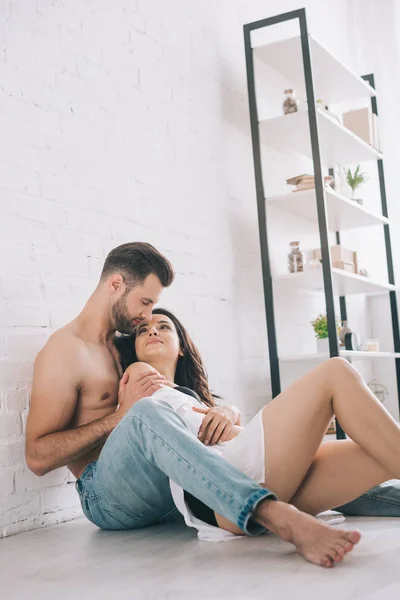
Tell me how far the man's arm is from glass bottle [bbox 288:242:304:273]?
1.80 metres

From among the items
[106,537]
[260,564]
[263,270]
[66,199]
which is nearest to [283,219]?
[263,270]

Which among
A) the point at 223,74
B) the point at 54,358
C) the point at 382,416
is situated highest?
the point at 223,74

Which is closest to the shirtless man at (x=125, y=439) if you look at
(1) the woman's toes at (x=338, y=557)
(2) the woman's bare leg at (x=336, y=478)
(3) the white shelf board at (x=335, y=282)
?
(1) the woman's toes at (x=338, y=557)

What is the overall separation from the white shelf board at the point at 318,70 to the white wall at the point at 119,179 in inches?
8.8

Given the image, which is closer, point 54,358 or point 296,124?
point 54,358

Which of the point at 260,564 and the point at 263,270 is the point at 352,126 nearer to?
the point at 263,270

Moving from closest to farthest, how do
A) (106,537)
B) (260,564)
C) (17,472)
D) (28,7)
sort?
(260,564) → (106,537) → (17,472) → (28,7)

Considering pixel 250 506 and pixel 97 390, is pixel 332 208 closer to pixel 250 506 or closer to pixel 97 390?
pixel 97 390

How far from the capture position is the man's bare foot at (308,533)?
1.62 m

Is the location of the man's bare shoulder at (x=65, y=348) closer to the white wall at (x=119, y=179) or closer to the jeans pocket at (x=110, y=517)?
the white wall at (x=119, y=179)

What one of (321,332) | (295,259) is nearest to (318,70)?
(295,259)

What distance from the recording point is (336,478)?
210 cm

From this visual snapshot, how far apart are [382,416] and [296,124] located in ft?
7.76

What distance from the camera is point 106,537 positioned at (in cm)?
224
